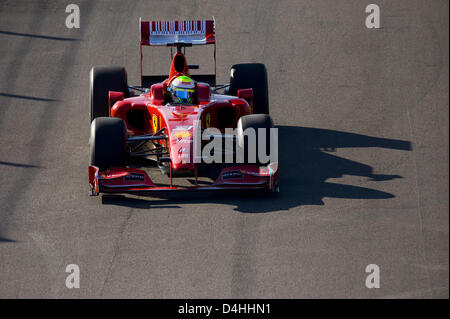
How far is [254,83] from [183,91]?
64.2 inches

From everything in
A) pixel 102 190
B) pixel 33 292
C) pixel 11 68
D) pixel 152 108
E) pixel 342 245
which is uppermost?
pixel 11 68

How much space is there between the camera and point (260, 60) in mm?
21188

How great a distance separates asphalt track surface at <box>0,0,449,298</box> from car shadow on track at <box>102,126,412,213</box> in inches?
1.6

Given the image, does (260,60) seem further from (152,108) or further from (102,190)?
(102,190)

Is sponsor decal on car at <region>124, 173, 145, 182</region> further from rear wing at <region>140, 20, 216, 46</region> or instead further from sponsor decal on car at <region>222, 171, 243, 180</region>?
rear wing at <region>140, 20, 216, 46</region>

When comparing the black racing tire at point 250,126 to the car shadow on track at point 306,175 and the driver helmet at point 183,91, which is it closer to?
the car shadow on track at point 306,175

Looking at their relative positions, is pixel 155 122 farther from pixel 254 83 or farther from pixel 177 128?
pixel 254 83

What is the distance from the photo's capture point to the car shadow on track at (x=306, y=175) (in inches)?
576

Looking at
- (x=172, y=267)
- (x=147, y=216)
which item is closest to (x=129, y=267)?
(x=172, y=267)

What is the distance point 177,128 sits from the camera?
1534 cm

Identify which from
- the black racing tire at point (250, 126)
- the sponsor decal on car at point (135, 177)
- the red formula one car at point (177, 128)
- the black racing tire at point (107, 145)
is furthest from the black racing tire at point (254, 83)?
the sponsor decal on car at point (135, 177)

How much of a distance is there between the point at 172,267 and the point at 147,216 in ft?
5.70

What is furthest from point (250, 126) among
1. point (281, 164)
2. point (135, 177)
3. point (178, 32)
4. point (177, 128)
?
point (178, 32)

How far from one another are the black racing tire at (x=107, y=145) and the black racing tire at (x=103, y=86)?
6.43 ft
